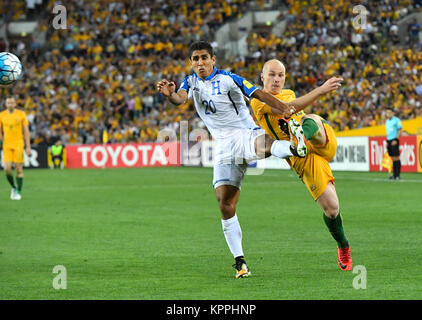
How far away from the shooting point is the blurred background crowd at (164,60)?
117 feet

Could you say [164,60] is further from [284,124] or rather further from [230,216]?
[284,124]

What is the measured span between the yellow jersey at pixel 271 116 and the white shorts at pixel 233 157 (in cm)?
33

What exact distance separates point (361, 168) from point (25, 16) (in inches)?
953

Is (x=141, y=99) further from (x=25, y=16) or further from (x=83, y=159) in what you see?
(x=25, y=16)

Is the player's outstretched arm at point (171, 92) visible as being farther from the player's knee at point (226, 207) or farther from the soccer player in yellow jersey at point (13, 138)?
the soccer player in yellow jersey at point (13, 138)

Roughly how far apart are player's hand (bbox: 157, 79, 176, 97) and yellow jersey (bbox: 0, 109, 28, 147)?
12834 mm

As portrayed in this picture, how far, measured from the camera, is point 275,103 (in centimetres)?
832

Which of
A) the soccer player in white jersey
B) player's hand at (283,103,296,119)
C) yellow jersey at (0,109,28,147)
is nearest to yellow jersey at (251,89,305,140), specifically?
the soccer player in white jersey

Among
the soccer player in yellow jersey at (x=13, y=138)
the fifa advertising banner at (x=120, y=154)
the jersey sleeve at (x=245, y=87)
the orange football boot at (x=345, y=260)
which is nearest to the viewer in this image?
the jersey sleeve at (x=245, y=87)

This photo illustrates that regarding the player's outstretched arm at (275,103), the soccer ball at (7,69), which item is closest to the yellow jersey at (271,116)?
the player's outstretched arm at (275,103)

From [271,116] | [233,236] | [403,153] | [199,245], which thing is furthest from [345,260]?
[403,153]

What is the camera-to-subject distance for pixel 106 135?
39.2 m

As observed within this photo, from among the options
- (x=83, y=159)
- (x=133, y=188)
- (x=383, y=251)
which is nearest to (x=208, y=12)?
(x=83, y=159)

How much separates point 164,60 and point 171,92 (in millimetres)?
33902
